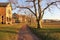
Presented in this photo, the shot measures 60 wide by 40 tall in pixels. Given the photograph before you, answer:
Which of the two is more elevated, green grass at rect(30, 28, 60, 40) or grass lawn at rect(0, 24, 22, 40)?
green grass at rect(30, 28, 60, 40)

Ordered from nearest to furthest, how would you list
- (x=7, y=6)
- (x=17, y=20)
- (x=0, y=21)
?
(x=0, y=21)
(x=7, y=6)
(x=17, y=20)

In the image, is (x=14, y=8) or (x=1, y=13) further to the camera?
(x=1, y=13)

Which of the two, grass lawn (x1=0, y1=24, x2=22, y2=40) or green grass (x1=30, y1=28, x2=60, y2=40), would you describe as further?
grass lawn (x1=0, y1=24, x2=22, y2=40)

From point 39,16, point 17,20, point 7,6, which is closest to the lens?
point 39,16

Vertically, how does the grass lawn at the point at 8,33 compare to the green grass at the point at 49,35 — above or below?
below

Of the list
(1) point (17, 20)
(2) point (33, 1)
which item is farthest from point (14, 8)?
(1) point (17, 20)

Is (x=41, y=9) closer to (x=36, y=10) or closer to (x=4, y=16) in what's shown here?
(x=36, y=10)

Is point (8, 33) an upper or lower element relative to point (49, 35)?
lower

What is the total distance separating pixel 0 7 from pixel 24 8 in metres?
35.3

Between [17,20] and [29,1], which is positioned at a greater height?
[29,1]

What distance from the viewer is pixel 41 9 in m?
40.3

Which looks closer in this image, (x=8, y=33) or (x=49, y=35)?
(x=49, y=35)

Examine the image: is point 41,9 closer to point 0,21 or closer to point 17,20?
point 0,21

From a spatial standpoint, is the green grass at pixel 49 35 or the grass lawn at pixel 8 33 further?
the grass lawn at pixel 8 33
